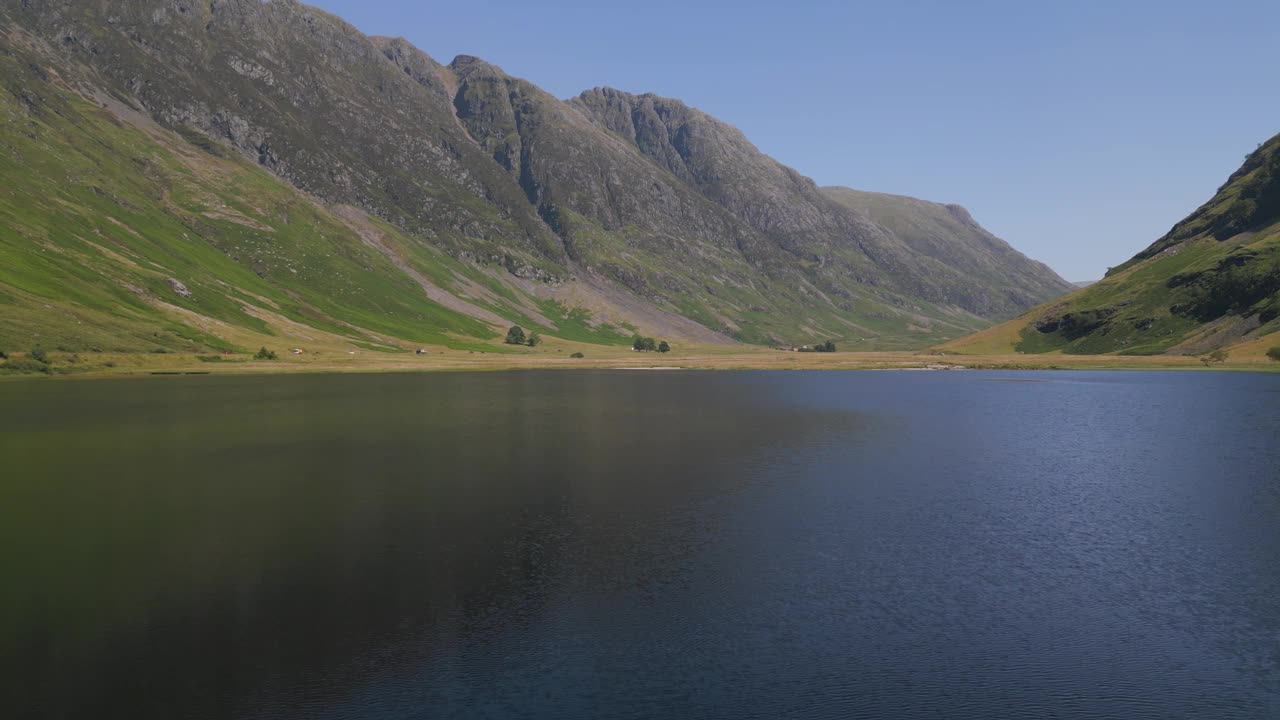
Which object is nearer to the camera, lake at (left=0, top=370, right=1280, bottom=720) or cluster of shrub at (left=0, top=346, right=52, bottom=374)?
lake at (left=0, top=370, right=1280, bottom=720)

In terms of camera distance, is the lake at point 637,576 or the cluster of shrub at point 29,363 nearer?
the lake at point 637,576

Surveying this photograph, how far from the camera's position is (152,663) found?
89.9ft

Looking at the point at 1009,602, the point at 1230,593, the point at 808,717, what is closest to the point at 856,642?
the point at 808,717

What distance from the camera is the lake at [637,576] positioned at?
84.8ft

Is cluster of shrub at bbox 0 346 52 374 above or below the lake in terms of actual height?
above

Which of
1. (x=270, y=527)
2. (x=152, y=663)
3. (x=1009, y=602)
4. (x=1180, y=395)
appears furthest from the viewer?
(x=1180, y=395)

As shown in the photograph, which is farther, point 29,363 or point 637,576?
point 29,363

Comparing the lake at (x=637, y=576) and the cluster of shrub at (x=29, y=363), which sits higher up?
the cluster of shrub at (x=29, y=363)

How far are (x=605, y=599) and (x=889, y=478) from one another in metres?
36.2

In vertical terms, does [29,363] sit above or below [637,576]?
above

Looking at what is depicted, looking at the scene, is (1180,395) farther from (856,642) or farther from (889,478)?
(856,642)

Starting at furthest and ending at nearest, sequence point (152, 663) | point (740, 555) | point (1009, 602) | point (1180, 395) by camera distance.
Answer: point (1180, 395)
point (740, 555)
point (1009, 602)
point (152, 663)

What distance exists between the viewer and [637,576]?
37.6 metres

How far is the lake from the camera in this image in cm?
2586
